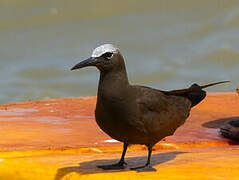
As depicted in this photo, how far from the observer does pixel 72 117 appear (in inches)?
250

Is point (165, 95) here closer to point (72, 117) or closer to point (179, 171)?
point (179, 171)

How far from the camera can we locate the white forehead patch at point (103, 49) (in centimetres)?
348

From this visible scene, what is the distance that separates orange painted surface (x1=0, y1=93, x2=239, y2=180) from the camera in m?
3.74

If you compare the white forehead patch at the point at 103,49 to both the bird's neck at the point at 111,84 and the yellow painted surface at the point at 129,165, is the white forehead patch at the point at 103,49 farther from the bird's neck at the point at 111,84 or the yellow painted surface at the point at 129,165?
the yellow painted surface at the point at 129,165

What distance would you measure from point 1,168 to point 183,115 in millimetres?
1529

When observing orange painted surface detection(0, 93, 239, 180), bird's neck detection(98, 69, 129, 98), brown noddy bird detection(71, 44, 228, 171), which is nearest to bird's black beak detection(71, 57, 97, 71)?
brown noddy bird detection(71, 44, 228, 171)

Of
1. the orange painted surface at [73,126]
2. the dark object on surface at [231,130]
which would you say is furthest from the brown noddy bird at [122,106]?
the dark object on surface at [231,130]

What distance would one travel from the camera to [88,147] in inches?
190

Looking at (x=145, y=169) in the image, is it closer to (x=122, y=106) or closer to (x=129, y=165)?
(x=129, y=165)

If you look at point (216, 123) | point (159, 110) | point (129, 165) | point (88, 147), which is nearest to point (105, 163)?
point (129, 165)

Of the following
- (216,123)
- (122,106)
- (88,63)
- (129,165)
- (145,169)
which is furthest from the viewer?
(216,123)

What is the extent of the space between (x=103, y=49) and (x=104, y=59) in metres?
0.07

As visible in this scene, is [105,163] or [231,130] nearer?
[105,163]

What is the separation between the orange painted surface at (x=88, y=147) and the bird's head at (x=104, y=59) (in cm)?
77
